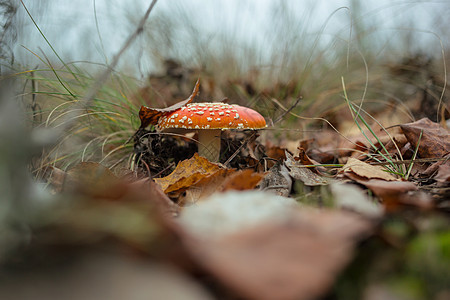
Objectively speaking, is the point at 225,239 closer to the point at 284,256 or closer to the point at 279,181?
the point at 284,256

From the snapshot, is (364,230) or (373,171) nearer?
(364,230)

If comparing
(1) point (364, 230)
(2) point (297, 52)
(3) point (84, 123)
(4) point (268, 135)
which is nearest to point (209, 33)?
(2) point (297, 52)

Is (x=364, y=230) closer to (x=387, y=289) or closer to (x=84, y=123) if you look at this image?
(x=387, y=289)

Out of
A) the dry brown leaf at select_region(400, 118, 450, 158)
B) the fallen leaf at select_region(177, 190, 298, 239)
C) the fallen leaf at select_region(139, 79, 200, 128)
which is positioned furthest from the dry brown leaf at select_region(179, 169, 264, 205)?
the dry brown leaf at select_region(400, 118, 450, 158)

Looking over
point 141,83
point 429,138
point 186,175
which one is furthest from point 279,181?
point 141,83

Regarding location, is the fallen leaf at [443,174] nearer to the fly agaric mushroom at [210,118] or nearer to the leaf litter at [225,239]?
the leaf litter at [225,239]

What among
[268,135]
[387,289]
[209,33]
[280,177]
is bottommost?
[268,135]

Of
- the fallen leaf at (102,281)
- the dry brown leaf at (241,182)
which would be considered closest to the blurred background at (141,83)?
the fallen leaf at (102,281)

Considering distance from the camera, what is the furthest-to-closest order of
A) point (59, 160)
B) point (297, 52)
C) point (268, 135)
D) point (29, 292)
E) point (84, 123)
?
point (297, 52) < point (268, 135) < point (84, 123) < point (59, 160) < point (29, 292)
